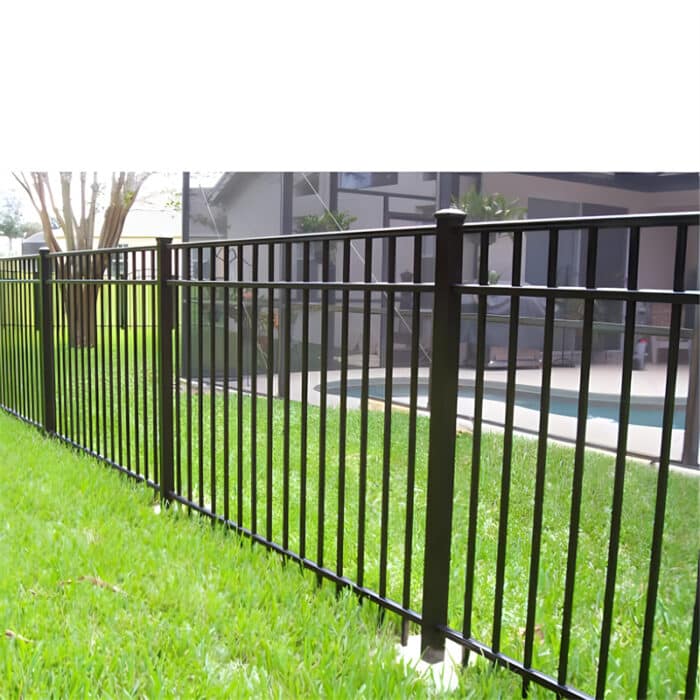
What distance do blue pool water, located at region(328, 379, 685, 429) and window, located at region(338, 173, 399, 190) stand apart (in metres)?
2.64

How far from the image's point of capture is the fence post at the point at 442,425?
2188mm

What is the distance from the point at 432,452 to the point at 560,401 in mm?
8163

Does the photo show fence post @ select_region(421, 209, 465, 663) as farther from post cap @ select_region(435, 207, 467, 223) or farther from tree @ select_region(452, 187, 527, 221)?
tree @ select_region(452, 187, 527, 221)


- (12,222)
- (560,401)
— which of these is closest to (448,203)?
(560,401)

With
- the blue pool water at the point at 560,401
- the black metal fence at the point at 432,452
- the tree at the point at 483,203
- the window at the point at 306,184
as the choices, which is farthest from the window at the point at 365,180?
the black metal fence at the point at 432,452

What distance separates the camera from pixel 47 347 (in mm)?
5383

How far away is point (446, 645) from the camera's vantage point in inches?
95.8

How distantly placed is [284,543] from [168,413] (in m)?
1.20

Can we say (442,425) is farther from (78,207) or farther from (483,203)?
(78,207)

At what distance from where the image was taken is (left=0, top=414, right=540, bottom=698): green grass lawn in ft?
6.61

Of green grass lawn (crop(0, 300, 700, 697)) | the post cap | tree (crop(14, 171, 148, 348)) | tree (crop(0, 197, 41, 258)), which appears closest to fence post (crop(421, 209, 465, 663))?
the post cap
